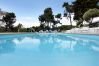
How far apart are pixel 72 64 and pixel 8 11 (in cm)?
3043

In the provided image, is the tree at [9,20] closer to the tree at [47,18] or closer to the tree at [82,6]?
the tree at [47,18]

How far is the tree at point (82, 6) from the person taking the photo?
28547mm

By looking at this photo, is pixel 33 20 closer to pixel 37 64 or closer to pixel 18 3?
pixel 18 3

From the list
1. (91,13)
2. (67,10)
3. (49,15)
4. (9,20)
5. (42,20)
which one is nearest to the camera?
(91,13)

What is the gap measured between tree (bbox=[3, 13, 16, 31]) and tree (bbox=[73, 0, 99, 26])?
1149 cm

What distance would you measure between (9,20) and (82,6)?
13.3 m

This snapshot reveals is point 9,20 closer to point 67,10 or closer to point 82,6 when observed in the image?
point 67,10

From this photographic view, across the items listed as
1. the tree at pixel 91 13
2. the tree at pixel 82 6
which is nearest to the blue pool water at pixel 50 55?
the tree at pixel 91 13

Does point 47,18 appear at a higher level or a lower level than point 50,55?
higher

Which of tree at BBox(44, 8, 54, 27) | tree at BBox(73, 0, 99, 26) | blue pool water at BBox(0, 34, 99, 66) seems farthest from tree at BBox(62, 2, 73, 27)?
blue pool water at BBox(0, 34, 99, 66)

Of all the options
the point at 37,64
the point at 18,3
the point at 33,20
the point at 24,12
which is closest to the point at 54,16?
the point at 33,20

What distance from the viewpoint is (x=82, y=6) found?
97.7 ft

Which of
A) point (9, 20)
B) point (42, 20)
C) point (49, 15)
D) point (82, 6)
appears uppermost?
point (82, 6)

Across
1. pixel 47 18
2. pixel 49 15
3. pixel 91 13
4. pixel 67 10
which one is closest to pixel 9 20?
pixel 47 18
